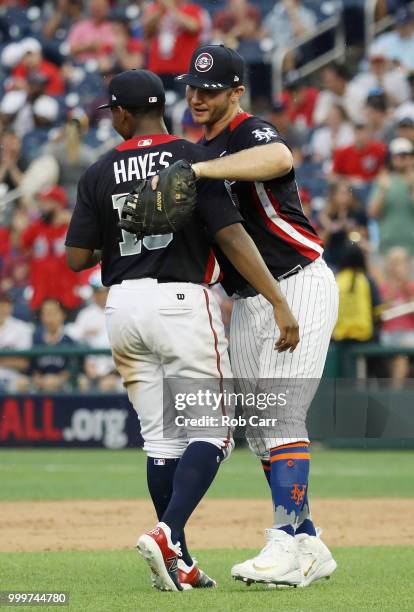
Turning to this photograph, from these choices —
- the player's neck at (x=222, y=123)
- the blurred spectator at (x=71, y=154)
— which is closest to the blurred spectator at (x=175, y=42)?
the blurred spectator at (x=71, y=154)

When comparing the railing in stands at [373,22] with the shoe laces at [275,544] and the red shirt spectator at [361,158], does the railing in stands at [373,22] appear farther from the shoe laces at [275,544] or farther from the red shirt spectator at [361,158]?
the shoe laces at [275,544]

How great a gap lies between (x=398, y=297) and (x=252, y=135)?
7.92 metres

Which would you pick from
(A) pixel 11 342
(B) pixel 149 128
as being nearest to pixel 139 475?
(A) pixel 11 342

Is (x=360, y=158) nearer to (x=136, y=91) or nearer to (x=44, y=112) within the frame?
(x=44, y=112)

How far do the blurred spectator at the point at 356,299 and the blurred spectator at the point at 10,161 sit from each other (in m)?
5.11

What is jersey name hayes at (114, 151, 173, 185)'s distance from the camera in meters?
5.17

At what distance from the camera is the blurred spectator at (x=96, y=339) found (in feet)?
42.4

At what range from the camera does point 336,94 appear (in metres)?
15.5

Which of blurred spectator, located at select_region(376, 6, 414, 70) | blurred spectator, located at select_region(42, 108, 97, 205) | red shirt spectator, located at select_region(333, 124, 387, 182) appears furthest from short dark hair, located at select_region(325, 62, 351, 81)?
blurred spectator, located at select_region(42, 108, 97, 205)

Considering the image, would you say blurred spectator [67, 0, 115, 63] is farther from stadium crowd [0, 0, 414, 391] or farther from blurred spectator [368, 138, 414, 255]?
blurred spectator [368, 138, 414, 255]

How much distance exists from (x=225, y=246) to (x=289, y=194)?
1.40ft

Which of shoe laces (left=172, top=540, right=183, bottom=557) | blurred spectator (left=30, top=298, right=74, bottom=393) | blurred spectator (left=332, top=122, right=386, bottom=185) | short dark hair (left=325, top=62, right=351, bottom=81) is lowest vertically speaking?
shoe laces (left=172, top=540, right=183, bottom=557)

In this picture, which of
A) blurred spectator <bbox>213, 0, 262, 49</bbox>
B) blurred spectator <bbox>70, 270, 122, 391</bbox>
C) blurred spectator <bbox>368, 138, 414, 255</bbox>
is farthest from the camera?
blurred spectator <bbox>213, 0, 262, 49</bbox>

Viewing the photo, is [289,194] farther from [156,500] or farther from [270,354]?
[156,500]
